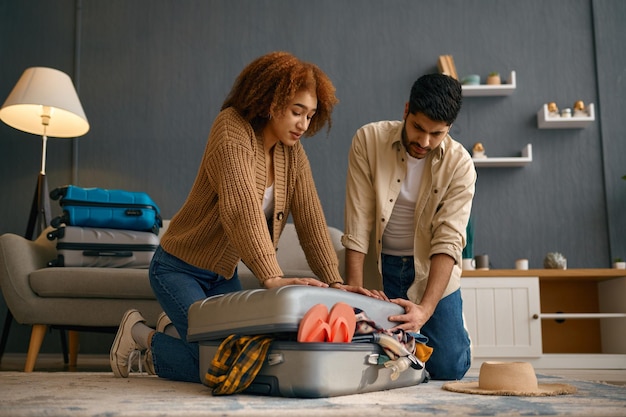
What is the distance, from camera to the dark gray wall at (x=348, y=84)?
3.67 meters

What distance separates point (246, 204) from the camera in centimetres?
152

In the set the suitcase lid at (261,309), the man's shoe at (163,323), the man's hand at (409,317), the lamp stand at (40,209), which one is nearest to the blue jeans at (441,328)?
the man's hand at (409,317)

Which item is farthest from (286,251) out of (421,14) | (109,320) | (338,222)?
(421,14)

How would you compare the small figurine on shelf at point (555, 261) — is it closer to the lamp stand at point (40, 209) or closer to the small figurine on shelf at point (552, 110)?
the small figurine on shelf at point (552, 110)

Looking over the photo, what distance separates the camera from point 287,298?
4.19 ft

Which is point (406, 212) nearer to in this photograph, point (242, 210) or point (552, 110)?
point (242, 210)

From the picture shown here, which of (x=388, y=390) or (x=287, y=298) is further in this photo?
(x=388, y=390)

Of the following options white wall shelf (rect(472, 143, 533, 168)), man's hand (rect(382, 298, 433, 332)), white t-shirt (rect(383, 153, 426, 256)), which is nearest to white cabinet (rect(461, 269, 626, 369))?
white wall shelf (rect(472, 143, 533, 168))

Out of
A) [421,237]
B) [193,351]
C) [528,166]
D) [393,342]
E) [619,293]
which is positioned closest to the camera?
[393,342]

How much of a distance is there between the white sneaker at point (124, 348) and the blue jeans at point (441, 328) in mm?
797

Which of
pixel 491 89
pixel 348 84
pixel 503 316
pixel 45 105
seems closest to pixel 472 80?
pixel 491 89

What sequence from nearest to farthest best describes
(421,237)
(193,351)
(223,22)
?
(193,351) → (421,237) → (223,22)

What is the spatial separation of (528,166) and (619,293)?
0.85m

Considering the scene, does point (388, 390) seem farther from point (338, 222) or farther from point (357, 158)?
point (338, 222)
